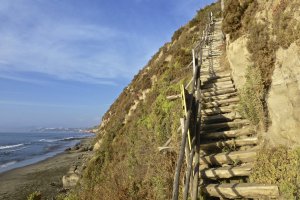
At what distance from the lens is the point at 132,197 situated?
8.44m

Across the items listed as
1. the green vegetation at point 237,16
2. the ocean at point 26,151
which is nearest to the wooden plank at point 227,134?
the green vegetation at point 237,16

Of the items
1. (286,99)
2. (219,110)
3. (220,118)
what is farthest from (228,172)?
(219,110)

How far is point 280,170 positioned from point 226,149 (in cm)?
180

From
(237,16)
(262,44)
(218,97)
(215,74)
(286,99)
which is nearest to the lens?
(286,99)

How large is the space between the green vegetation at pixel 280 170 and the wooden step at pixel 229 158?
31 centimetres

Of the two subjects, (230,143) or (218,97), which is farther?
(218,97)

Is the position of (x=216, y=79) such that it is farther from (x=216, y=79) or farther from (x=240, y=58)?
(x=240, y=58)

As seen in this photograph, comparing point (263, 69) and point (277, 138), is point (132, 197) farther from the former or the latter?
point (263, 69)

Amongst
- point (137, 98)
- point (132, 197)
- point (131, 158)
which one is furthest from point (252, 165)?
point (137, 98)

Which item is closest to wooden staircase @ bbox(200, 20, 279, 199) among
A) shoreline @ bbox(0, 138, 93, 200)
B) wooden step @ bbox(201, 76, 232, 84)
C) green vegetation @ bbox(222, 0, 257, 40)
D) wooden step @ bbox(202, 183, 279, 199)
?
wooden step @ bbox(202, 183, 279, 199)

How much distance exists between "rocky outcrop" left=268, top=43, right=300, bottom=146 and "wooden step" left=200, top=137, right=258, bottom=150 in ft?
2.05

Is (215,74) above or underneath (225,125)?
above

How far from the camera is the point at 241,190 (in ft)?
20.0

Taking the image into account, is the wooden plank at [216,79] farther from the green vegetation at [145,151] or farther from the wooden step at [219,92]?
the green vegetation at [145,151]
